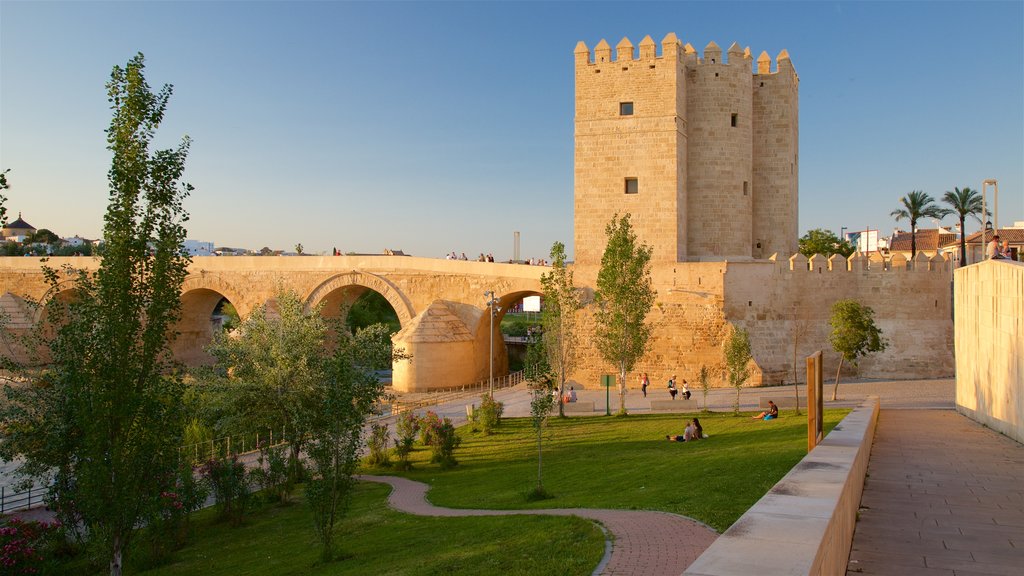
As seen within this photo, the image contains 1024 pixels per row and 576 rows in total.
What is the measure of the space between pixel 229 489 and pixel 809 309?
18.0 m

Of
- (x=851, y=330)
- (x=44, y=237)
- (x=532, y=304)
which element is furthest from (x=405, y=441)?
(x=44, y=237)

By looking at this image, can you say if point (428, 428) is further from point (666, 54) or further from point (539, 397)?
point (666, 54)

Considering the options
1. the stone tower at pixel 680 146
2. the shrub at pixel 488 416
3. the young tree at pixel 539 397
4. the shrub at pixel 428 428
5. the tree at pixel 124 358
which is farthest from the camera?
the stone tower at pixel 680 146

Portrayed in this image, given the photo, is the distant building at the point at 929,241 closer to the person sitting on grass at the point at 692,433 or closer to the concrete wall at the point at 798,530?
the person sitting on grass at the point at 692,433

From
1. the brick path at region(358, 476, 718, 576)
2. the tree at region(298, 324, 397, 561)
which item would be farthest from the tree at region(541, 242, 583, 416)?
the brick path at region(358, 476, 718, 576)

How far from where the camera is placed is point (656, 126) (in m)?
24.4

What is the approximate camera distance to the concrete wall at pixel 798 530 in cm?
300

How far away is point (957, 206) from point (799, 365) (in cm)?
1638

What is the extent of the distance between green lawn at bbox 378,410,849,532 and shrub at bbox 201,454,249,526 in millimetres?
3331

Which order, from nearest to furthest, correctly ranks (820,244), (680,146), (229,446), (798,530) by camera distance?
(798,530), (229,446), (680,146), (820,244)

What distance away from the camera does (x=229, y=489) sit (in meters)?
12.9

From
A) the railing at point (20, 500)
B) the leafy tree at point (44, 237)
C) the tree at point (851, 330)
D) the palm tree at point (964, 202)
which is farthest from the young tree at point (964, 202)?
the leafy tree at point (44, 237)

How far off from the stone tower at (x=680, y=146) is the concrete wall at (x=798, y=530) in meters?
19.7

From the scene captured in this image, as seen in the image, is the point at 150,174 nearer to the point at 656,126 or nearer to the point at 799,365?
the point at 656,126
